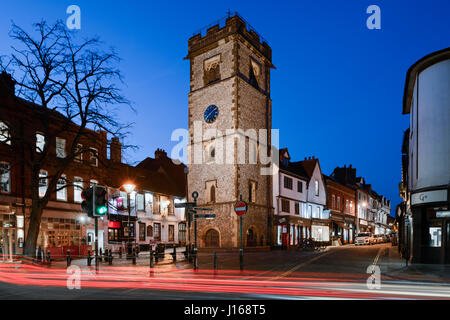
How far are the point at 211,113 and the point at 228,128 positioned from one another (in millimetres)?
2964

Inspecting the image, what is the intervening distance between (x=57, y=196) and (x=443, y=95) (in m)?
26.4

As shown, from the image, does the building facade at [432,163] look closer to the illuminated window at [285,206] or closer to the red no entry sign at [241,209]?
the red no entry sign at [241,209]

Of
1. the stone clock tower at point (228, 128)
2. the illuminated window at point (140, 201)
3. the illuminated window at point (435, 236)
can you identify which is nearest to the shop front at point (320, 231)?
the stone clock tower at point (228, 128)

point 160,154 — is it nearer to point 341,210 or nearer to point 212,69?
point 212,69

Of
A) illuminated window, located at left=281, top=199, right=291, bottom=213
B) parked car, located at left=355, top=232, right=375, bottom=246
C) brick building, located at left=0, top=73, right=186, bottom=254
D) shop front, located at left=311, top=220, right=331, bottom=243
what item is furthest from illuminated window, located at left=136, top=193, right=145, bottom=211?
parked car, located at left=355, top=232, right=375, bottom=246

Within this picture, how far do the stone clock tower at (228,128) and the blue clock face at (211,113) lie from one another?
0.33 feet

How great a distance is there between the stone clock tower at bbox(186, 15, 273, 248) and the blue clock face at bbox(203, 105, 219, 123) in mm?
101

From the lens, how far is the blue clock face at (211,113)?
37.1 m

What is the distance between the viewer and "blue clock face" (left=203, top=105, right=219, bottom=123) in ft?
122

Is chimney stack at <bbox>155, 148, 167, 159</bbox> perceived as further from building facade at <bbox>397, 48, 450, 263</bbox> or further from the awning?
building facade at <bbox>397, 48, 450, 263</bbox>

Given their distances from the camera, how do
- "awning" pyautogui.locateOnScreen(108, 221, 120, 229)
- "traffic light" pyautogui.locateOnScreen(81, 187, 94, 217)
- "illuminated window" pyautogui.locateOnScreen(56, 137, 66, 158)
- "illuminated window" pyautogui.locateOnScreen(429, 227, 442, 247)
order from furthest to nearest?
"awning" pyautogui.locateOnScreen(108, 221, 120, 229)
"illuminated window" pyautogui.locateOnScreen(56, 137, 66, 158)
"illuminated window" pyautogui.locateOnScreen(429, 227, 442, 247)
"traffic light" pyautogui.locateOnScreen(81, 187, 94, 217)

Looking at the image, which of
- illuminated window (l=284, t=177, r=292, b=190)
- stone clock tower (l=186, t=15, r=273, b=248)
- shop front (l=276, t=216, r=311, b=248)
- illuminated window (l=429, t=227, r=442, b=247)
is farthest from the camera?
illuminated window (l=284, t=177, r=292, b=190)

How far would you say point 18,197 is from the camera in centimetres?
2495

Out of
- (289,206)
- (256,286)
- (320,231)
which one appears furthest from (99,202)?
(320,231)
